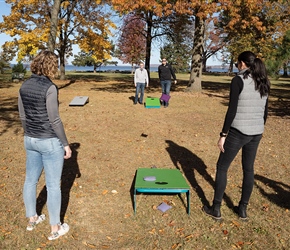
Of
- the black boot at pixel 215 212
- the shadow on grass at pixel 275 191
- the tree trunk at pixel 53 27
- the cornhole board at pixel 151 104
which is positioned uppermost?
the tree trunk at pixel 53 27

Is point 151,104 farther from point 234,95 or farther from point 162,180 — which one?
point 234,95

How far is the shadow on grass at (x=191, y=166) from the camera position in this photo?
462 centimetres

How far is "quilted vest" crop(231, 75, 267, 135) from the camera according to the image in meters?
3.32

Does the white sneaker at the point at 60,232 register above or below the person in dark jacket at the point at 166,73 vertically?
below

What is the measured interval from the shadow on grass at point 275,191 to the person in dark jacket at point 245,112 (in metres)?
1.19

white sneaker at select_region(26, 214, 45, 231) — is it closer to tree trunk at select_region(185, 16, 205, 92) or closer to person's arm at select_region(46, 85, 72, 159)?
person's arm at select_region(46, 85, 72, 159)

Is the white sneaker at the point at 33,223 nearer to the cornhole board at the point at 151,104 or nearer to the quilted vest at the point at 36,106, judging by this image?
the quilted vest at the point at 36,106

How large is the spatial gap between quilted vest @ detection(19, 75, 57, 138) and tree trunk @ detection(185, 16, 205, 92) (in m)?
14.4

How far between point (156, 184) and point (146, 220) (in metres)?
0.53

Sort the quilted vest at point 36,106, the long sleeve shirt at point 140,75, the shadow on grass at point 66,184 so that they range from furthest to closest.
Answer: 1. the long sleeve shirt at point 140,75
2. the shadow on grass at point 66,184
3. the quilted vest at point 36,106

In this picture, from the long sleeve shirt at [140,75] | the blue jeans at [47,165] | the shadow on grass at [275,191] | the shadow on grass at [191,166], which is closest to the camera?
the blue jeans at [47,165]

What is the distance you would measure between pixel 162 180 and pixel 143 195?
0.55m

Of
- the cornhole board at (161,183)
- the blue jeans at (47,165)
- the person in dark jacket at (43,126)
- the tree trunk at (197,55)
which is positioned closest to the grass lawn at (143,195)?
the cornhole board at (161,183)

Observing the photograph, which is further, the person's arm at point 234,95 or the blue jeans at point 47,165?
the person's arm at point 234,95
